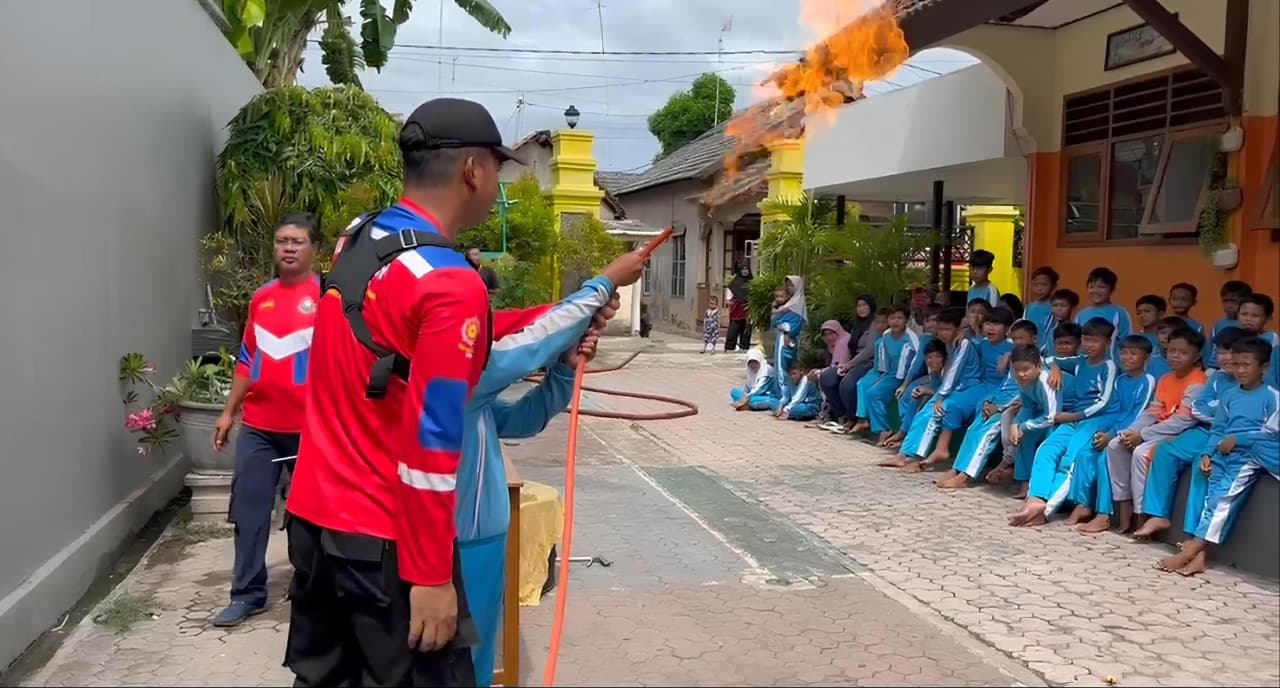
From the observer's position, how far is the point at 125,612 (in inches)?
194

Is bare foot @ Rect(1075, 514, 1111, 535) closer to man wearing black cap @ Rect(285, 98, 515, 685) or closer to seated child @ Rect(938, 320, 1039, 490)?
seated child @ Rect(938, 320, 1039, 490)

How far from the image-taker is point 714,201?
2244cm

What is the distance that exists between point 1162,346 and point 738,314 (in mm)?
13827

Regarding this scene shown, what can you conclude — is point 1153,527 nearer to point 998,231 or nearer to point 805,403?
point 805,403

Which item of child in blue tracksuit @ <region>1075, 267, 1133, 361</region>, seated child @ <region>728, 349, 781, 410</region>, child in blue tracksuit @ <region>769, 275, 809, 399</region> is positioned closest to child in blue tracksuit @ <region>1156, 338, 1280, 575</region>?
child in blue tracksuit @ <region>1075, 267, 1133, 361</region>

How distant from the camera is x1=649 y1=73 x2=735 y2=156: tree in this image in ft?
131

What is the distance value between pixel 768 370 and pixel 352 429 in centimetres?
1060

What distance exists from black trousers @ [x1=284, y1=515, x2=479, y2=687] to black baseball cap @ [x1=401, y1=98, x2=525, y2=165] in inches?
37.1

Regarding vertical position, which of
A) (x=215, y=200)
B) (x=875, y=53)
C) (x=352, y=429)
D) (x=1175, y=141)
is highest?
(x=875, y=53)

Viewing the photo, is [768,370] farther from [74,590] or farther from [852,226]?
[74,590]

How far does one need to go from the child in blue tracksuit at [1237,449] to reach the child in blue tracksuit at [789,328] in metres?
6.56

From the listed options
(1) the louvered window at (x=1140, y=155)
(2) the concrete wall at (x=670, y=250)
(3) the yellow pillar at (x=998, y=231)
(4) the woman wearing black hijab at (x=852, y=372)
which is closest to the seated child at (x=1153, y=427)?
(1) the louvered window at (x=1140, y=155)

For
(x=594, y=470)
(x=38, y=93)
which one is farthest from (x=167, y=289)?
(x=594, y=470)

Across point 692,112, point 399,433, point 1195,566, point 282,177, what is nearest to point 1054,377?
point 1195,566
